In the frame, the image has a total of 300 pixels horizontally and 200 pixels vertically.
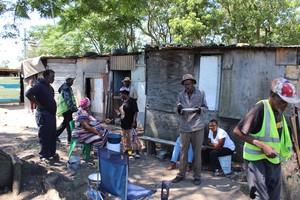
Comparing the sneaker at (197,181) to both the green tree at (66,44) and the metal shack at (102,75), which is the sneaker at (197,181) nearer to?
the metal shack at (102,75)

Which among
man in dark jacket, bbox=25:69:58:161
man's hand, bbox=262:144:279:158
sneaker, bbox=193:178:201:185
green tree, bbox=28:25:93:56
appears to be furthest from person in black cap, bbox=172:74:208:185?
green tree, bbox=28:25:93:56

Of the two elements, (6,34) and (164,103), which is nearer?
(164,103)

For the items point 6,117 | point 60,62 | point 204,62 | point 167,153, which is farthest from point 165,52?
point 6,117

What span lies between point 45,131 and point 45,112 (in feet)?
1.23

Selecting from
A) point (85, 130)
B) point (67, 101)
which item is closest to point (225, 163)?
point (85, 130)

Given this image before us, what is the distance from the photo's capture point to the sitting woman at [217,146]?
5.69 meters

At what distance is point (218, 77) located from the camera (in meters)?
6.50

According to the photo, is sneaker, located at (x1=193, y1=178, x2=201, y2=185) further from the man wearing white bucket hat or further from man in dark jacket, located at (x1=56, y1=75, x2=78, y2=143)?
man in dark jacket, located at (x1=56, y1=75, x2=78, y2=143)

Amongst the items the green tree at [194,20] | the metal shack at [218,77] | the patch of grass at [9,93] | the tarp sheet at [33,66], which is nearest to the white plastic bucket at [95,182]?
the metal shack at [218,77]

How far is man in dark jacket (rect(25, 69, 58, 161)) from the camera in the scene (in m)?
5.46

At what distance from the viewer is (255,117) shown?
261 centimetres

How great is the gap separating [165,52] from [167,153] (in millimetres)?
2490

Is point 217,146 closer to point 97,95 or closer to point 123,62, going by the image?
point 123,62

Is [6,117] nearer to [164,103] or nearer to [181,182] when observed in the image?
[164,103]
